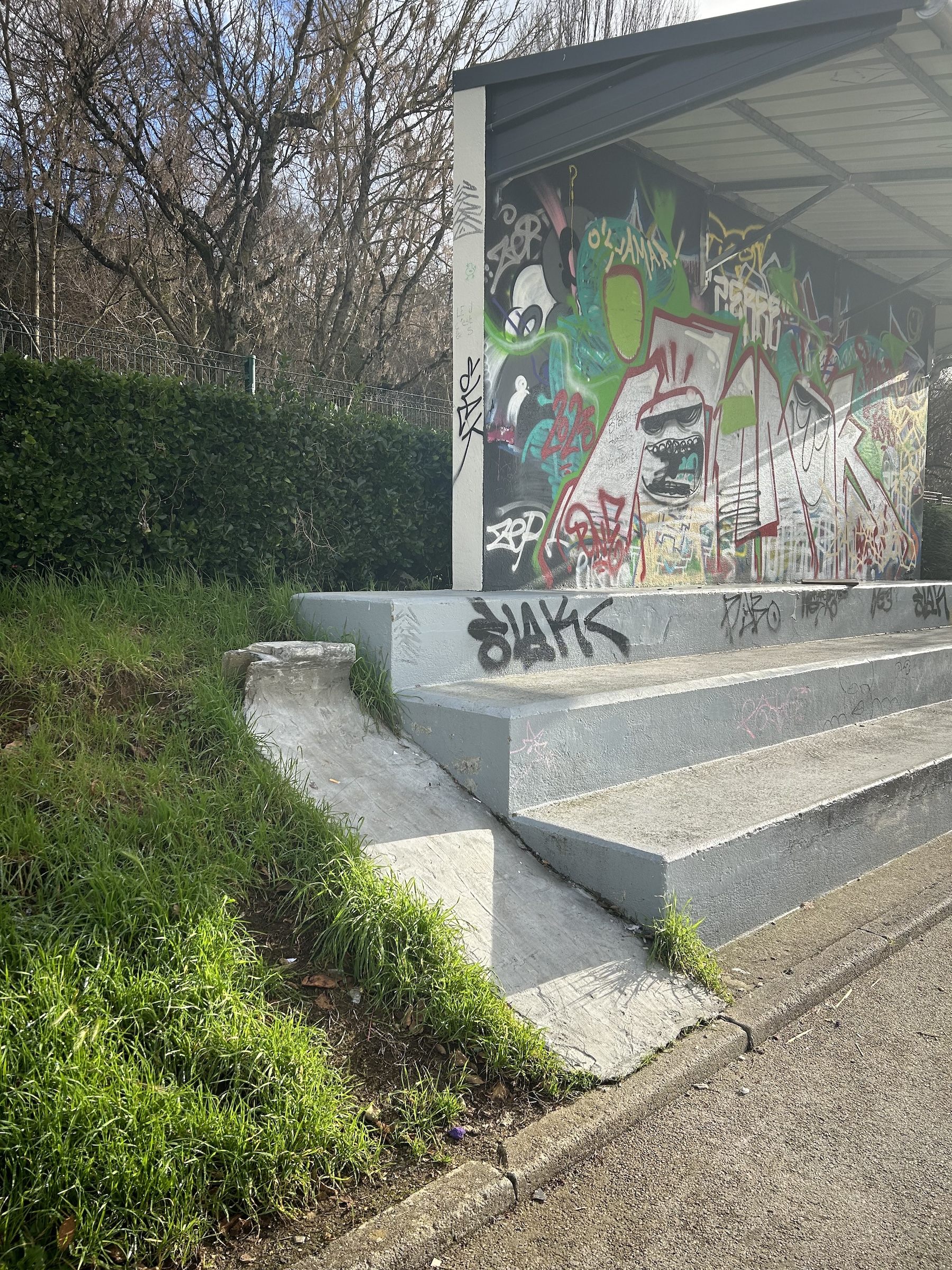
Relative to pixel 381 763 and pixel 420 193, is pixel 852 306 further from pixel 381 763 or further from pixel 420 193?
pixel 381 763

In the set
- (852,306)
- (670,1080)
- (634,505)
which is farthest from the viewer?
(852,306)

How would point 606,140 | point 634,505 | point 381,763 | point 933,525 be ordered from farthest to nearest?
point 933,525, point 634,505, point 606,140, point 381,763

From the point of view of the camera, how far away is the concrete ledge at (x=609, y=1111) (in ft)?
8.71

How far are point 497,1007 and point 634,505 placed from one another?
594cm

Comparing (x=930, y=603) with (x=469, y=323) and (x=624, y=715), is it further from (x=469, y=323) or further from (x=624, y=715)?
(x=624, y=715)

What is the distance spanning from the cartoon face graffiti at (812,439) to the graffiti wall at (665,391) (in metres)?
0.03

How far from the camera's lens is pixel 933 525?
49.2 feet

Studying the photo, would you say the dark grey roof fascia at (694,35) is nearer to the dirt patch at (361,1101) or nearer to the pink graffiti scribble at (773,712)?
the pink graffiti scribble at (773,712)

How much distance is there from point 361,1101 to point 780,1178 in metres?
1.23

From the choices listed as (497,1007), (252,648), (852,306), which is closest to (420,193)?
(852,306)

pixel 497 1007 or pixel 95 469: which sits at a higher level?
pixel 95 469

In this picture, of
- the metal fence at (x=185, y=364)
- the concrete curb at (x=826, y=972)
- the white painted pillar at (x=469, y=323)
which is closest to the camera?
the concrete curb at (x=826, y=972)

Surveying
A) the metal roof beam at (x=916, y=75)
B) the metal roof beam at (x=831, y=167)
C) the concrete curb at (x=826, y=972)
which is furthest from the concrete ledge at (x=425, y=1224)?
the metal roof beam at (x=831, y=167)

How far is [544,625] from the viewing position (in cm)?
600
